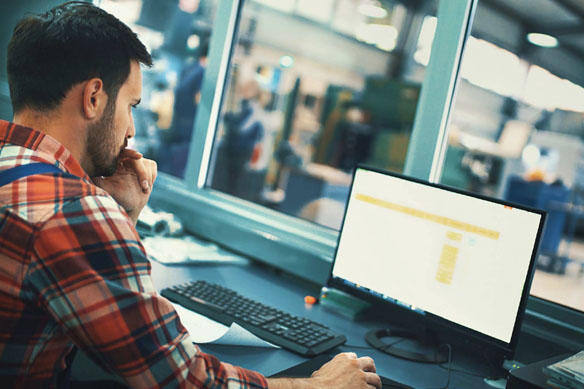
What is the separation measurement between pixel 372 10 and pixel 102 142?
34.8 feet

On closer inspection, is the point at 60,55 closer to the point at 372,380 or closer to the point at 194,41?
the point at 372,380

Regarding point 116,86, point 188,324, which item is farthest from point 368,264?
point 116,86

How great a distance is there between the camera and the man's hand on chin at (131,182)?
56.7 inches

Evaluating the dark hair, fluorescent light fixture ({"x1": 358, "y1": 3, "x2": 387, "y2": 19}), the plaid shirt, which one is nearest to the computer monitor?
the plaid shirt

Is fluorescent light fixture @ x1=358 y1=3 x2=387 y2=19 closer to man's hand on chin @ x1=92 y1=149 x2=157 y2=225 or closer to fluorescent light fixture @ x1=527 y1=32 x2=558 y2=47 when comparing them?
fluorescent light fixture @ x1=527 y1=32 x2=558 y2=47

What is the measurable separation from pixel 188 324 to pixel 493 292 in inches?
31.7

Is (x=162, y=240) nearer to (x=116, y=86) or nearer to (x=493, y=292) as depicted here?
(x=116, y=86)

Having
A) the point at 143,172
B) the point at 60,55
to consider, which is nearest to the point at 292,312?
the point at 143,172

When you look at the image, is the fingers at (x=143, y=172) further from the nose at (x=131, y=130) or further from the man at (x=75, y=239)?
the man at (x=75, y=239)

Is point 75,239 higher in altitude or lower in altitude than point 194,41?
lower

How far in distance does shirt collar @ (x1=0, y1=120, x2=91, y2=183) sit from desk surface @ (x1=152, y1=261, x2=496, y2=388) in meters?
0.57

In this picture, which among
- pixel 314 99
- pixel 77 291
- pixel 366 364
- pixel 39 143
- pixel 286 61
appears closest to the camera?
pixel 77 291

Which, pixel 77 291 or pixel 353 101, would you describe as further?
pixel 353 101

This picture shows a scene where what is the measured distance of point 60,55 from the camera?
96cm
